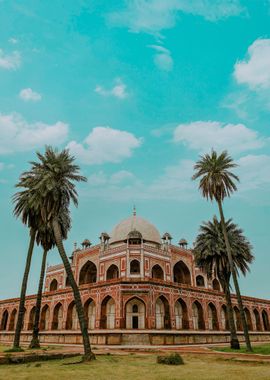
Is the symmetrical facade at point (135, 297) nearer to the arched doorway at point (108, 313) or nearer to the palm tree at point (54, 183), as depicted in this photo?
the arched doorway at point (108, 313)

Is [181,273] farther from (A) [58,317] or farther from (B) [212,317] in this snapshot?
(A) [58,317]

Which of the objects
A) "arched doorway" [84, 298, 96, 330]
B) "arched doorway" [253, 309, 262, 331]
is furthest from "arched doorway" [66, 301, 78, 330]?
"arched doorway" [253, 309, 262, 331]

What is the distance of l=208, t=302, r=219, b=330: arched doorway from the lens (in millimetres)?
44616

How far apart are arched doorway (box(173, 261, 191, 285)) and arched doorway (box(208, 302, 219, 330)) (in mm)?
9080

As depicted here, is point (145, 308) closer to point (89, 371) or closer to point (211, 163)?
point (211, 163)

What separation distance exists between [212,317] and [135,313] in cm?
1395

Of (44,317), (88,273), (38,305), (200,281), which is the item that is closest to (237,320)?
(200,281)

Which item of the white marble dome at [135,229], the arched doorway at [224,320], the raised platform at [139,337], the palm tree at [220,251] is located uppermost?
the white marble dome at [135,229]

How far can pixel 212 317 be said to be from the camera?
4553 cm

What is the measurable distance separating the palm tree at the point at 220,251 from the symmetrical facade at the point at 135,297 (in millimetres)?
8229

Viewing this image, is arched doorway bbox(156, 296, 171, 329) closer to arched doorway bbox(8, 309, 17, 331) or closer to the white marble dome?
the white marble dome

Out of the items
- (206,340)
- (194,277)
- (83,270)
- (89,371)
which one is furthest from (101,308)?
(89,371)

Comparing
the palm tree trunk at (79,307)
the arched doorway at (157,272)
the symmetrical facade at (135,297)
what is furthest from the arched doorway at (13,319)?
the palm tree trunk at (79,307)

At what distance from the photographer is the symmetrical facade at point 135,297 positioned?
36.6 metres
